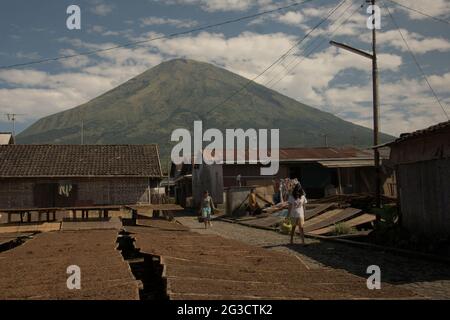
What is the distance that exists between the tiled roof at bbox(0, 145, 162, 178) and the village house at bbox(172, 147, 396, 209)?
193 inches

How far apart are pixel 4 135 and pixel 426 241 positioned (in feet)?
123

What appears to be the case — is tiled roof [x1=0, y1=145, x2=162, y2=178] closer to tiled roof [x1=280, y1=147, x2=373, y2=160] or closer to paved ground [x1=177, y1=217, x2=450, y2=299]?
tiled roof [x1=280, y1=147, x2=373, y2=160]

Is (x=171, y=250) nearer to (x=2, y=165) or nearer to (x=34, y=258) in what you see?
(x=34, y=258)

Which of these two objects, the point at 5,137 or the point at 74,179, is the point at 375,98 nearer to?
the point at 74,179

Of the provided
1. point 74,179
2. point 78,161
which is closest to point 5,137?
point 78,161

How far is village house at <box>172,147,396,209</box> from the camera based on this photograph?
32844 millimetres

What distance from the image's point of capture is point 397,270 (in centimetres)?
925

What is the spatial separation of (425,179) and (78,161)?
78.6 ft

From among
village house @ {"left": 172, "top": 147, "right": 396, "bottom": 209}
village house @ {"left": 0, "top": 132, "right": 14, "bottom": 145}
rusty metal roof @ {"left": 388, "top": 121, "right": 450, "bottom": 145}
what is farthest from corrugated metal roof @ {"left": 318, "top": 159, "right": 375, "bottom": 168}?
village house @ {"left": 0, "top": 132, "right": 14, "bottom": 145}

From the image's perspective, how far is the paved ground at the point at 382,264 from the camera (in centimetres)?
773

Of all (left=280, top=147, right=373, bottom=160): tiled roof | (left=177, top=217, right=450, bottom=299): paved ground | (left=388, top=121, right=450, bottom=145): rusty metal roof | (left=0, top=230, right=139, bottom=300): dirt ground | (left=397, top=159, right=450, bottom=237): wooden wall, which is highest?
(left=280, top=147, right=373, bottom=160): tiled roof

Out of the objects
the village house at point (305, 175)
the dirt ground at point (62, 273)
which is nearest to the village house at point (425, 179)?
the dirt ground at point (62, 273)

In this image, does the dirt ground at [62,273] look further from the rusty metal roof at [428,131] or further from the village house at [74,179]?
the village house at [74,179]

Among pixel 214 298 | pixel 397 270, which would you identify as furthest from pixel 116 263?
pixel 397 270
